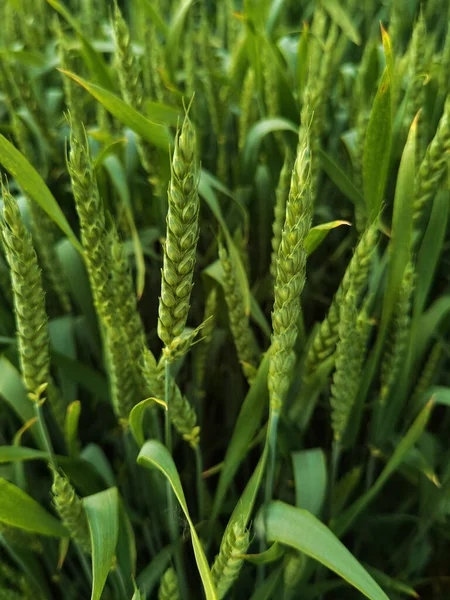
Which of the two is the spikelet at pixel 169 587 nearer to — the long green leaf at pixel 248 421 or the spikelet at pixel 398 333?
the long green leaf at pixel 248 421

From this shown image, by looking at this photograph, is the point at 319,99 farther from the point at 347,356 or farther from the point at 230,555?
the point at 230,555

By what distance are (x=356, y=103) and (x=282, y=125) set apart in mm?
249

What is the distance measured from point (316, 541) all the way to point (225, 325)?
37 cm

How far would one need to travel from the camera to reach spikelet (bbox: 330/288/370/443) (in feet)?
1.73

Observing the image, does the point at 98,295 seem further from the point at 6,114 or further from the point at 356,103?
the point at 6,114

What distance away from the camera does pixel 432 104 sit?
82 centimetres

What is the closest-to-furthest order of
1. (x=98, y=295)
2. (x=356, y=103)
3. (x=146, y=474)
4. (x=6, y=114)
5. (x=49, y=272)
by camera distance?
1. (x=98, y=295)
2. (x=146, y=474)
3. (x=49, y=272)
4. (x=356, y=103)
5. (x=6, y=114)

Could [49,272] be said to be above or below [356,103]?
below

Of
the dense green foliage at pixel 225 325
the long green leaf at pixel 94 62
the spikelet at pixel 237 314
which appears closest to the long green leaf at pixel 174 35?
the dense green foliage at pixel 225 325

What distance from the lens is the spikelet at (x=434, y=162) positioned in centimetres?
57

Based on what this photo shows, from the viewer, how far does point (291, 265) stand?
41cm

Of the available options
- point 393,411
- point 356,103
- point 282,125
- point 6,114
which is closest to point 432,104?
point 356,103

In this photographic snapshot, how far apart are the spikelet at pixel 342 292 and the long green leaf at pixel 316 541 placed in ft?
0.50

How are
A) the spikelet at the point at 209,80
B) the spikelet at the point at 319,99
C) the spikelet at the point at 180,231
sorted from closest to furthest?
1. the spikelet at the point at 180,231
2. the spikelet at the point at 319,99
3. the spikelet at the point at 209,80
